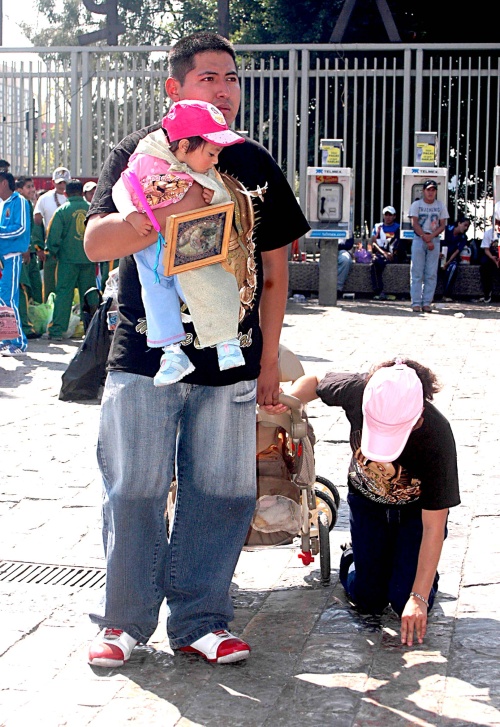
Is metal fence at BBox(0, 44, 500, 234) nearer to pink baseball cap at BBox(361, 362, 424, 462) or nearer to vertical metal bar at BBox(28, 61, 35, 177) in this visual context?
vertical metal bar at BBox(28, 61, 35, 177)

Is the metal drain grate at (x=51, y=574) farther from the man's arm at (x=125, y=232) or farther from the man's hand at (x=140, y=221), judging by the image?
the man's hand at (x=140, y=221)

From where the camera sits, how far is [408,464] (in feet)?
12.7

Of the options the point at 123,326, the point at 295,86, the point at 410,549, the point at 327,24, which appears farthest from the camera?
the point at 327,24

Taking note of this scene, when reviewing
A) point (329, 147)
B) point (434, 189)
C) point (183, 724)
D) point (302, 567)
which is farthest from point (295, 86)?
point (183, 724)

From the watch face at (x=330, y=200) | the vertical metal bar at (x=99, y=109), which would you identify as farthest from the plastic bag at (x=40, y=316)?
the vertical metal bar at (x=99, y=109)

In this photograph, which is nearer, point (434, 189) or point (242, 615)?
point (242, 615)

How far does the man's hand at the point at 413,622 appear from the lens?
3740 mm

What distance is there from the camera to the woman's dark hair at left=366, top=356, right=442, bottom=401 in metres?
3.84

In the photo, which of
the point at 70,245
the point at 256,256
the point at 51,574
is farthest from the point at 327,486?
the point at 70,245

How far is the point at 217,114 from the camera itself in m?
3.26

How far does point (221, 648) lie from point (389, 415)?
0.93m

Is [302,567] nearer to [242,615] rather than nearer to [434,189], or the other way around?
[242,615]

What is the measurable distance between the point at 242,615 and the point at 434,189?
12773 mm

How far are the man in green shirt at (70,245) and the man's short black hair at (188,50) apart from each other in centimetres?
855
